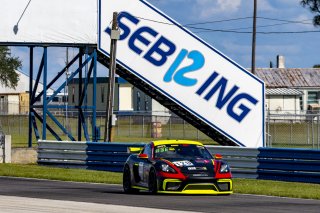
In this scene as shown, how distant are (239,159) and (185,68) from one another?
33.7 ft

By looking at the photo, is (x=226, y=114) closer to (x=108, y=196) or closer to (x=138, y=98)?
(x=108, y=196)

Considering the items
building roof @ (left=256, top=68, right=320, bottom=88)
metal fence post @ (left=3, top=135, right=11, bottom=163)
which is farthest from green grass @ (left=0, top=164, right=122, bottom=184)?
building roof @ (left=256, top=68, right=320, bottom=88)

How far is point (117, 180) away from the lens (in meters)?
27.9

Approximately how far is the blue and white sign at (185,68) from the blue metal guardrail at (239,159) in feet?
17.6

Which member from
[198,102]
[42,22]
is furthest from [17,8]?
[198,102]

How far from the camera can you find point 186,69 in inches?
1512

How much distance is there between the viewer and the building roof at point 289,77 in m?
91.6

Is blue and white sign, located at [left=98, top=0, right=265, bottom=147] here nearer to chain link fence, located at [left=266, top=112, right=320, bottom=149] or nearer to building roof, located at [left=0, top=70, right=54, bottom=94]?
chain link fence, located at [left=266, top=112, right=320, bottom=149]

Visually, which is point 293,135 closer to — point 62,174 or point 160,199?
point 62,174

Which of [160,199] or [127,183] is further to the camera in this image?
[127,183]

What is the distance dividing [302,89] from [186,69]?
5537 centimetres

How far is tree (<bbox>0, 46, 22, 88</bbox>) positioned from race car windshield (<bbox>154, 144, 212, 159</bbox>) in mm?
88292

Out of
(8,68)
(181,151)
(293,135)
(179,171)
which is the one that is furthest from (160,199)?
(8,68)

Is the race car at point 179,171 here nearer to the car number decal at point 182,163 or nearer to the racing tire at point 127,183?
the car number decal at point 182,163
